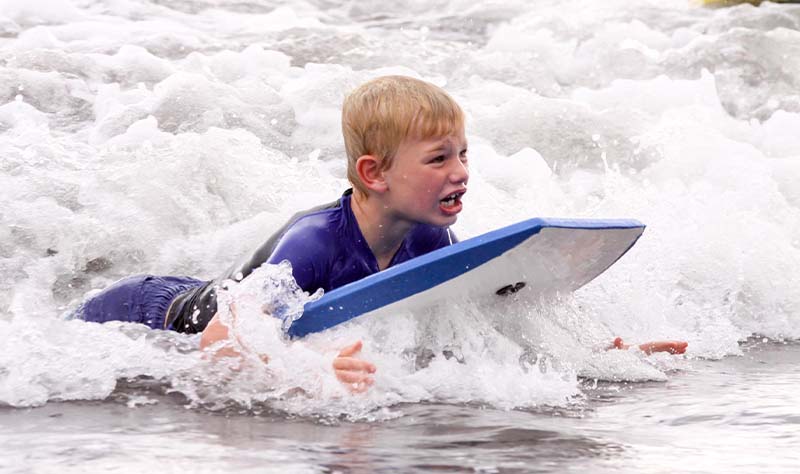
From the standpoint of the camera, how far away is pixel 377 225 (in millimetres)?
3436

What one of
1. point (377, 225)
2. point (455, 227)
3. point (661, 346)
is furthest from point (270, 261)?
point (455, 227)

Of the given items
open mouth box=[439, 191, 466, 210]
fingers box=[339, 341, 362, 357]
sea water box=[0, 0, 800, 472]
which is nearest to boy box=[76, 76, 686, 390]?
open mouth box=[439, 191, 466, 210]

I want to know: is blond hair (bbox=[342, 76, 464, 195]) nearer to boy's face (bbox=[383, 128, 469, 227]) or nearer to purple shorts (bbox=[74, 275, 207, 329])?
boy's face (bbox=[383, 128, 469, 227])

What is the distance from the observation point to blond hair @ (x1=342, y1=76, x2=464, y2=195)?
10.8 feet

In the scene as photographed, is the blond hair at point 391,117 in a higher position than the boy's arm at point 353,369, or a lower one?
higher

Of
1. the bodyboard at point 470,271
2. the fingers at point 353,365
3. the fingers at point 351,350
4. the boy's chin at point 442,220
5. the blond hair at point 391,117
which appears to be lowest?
the fingers at point 353,365

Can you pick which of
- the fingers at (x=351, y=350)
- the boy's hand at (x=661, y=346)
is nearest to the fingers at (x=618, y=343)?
the boy's hand at (x=661, y=346)

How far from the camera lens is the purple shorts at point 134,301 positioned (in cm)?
398

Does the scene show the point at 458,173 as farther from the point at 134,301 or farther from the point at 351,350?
the point at 134,301

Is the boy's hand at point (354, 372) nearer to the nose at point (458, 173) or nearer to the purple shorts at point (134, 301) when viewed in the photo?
the nose at point (458, 173)

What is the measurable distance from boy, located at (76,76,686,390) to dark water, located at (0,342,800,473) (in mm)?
460

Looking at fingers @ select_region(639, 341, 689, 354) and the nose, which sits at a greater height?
the nose

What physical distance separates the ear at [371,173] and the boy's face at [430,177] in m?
0.03

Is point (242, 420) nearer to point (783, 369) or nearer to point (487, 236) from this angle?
point (487, 236)
